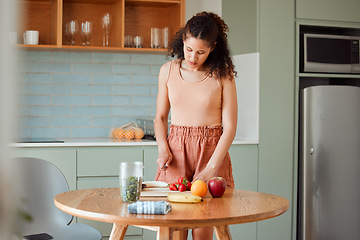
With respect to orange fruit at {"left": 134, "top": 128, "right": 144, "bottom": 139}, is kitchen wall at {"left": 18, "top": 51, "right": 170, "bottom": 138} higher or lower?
higher

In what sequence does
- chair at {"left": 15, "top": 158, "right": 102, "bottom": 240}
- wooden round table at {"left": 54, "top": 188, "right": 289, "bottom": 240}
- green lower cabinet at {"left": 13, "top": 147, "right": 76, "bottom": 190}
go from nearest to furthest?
wooden round table at {"left": 54, "top": 188, "right": 289, "bottom": 240} < chair at {"left": 15, "top": 158, "right": 102, "bottom": 240} < green lower cabinet at {"left": 13, "top": 147, "right": 76, "bottom": 190}

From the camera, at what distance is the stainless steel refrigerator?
12.1 ft

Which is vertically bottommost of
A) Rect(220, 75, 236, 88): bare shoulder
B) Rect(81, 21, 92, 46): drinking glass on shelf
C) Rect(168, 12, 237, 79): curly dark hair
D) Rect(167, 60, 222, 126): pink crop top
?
Rect(167, 60, 222, 126): pink crop top

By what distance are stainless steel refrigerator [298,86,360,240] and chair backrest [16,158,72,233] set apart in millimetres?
1979

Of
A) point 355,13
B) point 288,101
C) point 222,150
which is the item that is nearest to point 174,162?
point 222,150

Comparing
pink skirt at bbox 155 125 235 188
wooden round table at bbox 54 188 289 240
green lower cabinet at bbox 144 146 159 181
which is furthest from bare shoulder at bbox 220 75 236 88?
green lower cabinet at bbox 144 146 159 181

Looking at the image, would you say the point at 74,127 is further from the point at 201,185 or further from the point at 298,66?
the point at 201,185

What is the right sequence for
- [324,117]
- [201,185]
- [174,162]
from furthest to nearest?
[324,117]
[174,162]
[201,185]

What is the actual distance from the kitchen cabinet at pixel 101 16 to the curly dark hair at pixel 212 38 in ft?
4.92

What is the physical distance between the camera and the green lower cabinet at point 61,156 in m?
3.28

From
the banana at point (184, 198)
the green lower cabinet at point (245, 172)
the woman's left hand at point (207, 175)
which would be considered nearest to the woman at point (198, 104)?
the woman's left hand at point (207, 175)

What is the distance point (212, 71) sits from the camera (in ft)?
7.23

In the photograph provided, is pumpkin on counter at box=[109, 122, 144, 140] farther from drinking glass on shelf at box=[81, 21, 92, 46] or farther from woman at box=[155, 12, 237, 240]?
woman at box=[155, 12, 237, 240]

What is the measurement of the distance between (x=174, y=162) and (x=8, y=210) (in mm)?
1952
